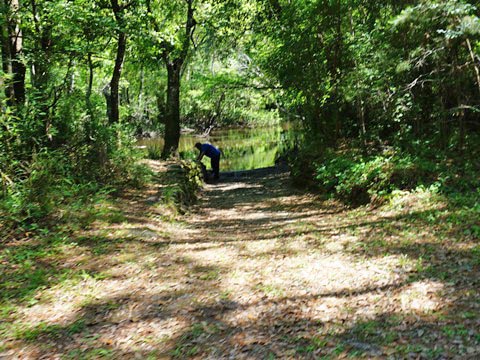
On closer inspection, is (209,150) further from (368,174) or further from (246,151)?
(246,151)

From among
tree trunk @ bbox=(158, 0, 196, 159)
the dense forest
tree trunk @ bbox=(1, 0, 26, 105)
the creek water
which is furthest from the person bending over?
tree trunk @ bbox=(1, 0, 26, 105)

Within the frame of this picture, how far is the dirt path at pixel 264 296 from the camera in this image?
342cm

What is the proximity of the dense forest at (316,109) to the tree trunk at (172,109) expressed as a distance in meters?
0.06

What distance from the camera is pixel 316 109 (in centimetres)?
1252

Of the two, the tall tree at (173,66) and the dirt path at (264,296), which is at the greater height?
the tall tree at (173,66)

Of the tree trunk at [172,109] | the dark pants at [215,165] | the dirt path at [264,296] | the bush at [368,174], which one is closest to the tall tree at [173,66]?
the tree trunk at [172,109]

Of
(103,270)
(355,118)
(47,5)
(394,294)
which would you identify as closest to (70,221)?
(103,270)

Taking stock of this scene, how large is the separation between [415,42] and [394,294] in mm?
5759

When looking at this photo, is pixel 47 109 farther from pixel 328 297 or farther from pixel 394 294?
pixel 394 294

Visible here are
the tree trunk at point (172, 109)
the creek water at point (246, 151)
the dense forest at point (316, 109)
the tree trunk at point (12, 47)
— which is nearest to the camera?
the dense forest at point (316, 109)

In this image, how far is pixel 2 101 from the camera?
6.13m

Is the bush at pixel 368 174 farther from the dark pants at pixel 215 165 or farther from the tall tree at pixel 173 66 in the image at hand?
the tall tree at pixel 173 66

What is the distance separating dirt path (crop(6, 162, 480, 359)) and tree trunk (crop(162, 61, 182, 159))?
324 inches

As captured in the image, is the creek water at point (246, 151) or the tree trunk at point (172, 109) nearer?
the tree trunk at point (172, 109)
